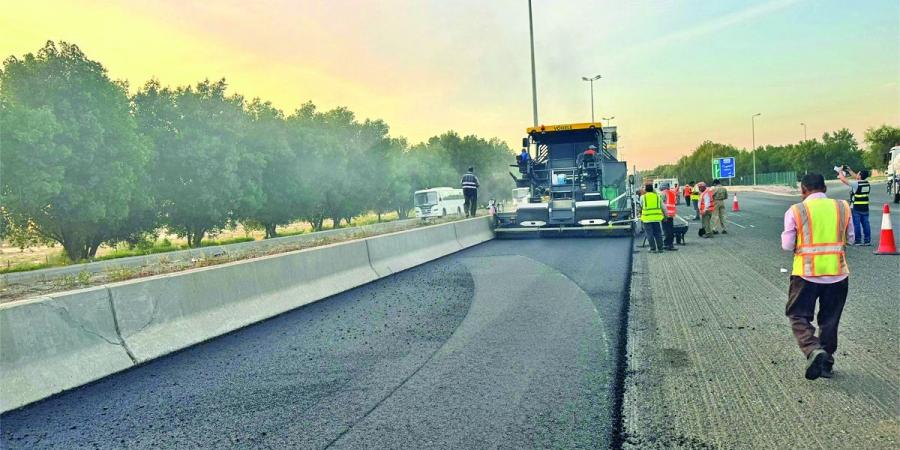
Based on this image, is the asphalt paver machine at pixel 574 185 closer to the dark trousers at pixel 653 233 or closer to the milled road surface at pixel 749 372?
the dark trousers at pixel 653 233

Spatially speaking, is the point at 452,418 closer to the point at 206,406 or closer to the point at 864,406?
the point at 206,406

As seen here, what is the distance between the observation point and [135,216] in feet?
99.0

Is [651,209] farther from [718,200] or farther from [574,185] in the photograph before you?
[718,200]

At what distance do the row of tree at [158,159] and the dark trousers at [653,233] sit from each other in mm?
19601

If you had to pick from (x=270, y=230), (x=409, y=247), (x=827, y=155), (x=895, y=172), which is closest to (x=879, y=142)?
(x=827, y=155)

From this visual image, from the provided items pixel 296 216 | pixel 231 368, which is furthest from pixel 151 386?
pixel 296 216

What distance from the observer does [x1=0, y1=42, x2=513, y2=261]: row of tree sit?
23.0 meters

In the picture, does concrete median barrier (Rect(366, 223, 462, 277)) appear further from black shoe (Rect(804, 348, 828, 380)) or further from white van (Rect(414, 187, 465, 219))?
white van (Rect(414, 187, 465, 219))

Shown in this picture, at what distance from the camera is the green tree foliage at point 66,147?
72.4 feet

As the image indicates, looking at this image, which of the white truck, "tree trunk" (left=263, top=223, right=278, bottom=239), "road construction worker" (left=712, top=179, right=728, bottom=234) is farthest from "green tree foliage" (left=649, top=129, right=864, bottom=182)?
"road construction worker" (left=712, top=179, right=728, bottom=234)

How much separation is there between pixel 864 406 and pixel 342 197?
155 feet

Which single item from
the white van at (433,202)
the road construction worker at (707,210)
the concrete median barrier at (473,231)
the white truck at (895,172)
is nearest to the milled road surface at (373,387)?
the concrete median barrier at (473,231)

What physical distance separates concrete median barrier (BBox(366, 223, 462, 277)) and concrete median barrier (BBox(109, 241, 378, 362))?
1.51 metres

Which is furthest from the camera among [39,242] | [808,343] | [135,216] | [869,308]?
[135,216]
